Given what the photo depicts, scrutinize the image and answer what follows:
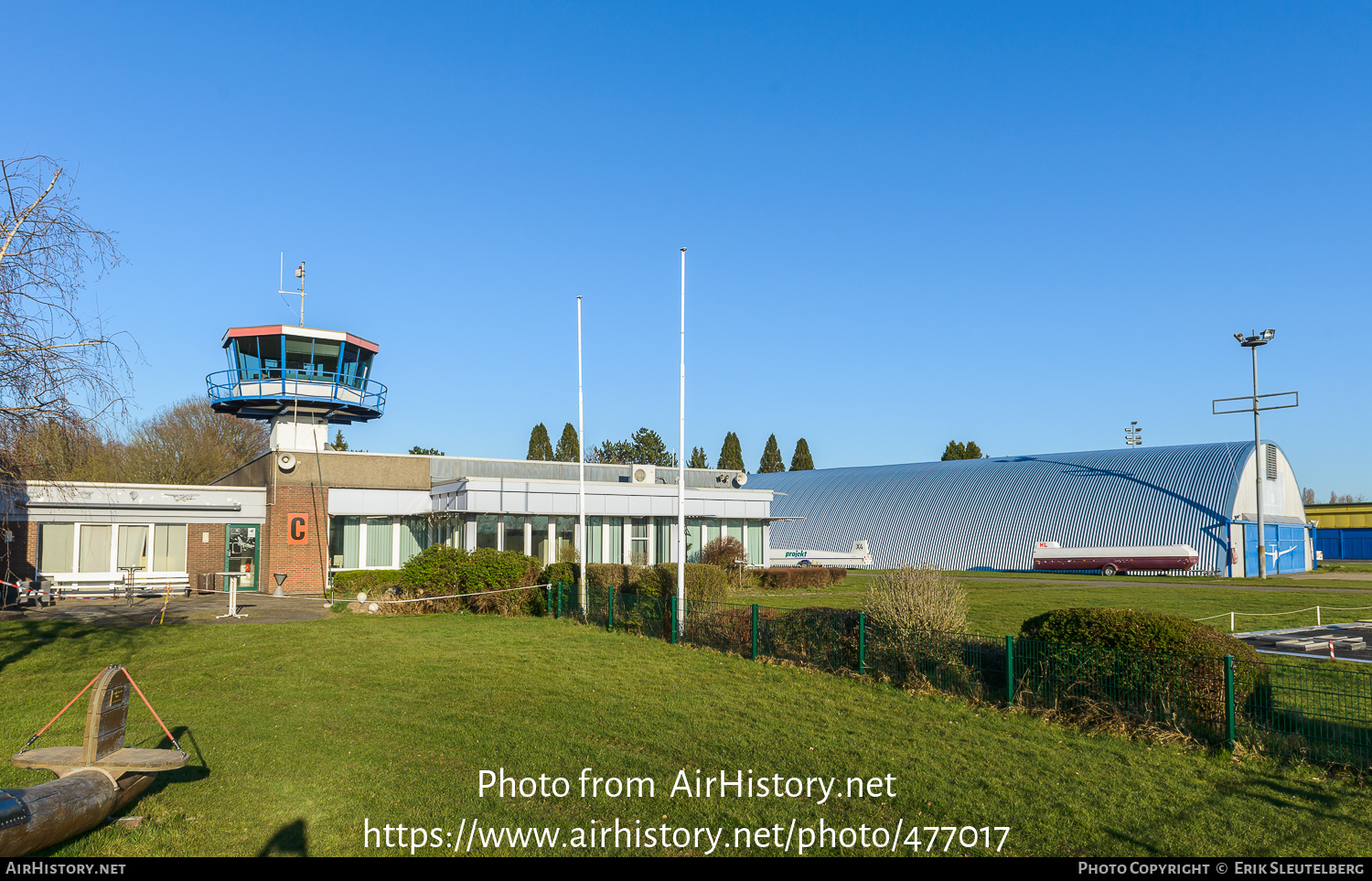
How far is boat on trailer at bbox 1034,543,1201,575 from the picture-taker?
156 ft

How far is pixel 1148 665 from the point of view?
11.2 meters

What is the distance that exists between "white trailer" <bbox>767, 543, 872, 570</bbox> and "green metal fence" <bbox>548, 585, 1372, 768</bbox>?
118ft

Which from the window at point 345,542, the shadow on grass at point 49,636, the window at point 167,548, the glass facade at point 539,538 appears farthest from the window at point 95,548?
the glass facade at point 539,538

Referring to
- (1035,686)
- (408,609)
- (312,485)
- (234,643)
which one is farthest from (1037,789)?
(312,485)

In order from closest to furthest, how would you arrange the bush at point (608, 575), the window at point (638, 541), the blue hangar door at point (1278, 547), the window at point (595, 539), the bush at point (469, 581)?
1. the bush at point (469, 581)
2. the bush at point (608, 575)
3. the window at point (595, 539)
4. the window at point (638, 541)
5. the blue hangar door at point (1278, 547)

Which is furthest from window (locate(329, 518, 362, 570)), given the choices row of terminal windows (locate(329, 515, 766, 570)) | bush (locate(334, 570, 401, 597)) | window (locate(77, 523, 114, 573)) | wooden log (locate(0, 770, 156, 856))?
wooden log (locate(0, 770, 156, 856))

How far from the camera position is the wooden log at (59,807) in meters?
6.06

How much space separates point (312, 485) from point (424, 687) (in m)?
20.5

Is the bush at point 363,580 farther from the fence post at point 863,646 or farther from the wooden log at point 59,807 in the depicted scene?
the wooden log at point 59,807

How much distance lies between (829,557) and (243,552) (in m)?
34.7

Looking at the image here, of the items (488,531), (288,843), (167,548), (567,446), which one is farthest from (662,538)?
(567,446)

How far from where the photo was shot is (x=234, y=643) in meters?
18.6

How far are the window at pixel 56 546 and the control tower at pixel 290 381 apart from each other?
268 inches

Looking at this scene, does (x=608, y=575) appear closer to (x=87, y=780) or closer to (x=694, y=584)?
(x=694, y=584)
